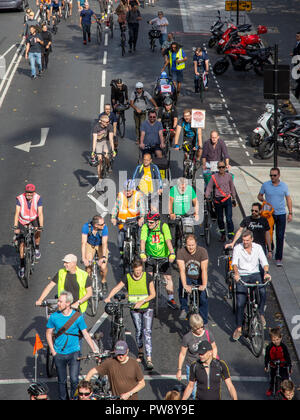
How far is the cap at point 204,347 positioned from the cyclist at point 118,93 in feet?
44.3

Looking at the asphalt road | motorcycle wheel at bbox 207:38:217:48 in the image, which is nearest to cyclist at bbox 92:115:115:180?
the asphalt road

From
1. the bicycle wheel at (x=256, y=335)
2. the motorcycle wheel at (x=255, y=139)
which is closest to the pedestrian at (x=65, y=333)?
the bicycle wheel at (x=256, y=335)

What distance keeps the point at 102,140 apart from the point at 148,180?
3.19 meters

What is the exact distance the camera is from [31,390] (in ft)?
34.9

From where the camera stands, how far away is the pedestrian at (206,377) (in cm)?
1092

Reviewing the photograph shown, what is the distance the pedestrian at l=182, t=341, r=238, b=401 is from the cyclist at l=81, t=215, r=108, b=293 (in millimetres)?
4520

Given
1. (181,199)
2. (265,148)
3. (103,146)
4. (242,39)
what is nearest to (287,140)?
(265,148)

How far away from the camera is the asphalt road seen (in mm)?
14062

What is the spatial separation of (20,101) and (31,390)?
1962 centimetres

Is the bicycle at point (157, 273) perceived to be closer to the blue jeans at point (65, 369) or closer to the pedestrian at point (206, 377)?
the blue jeans at point (65, 369)

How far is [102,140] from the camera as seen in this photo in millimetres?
21062

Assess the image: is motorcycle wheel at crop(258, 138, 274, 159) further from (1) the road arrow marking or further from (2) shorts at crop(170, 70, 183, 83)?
(1) the road arrow marking

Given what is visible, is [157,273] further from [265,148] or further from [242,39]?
[242,39]

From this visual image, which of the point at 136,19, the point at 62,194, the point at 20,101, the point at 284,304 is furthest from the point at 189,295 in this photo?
the point at 136,19
